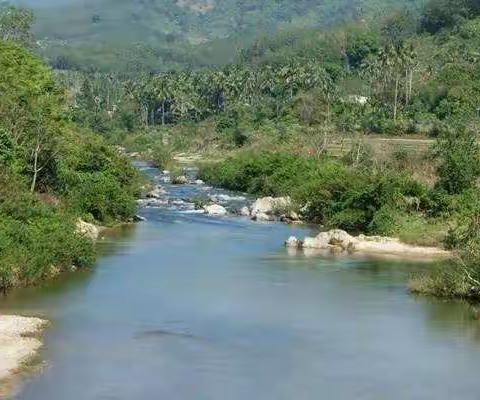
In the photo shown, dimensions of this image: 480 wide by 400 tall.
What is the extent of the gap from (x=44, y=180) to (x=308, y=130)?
41.2 metres

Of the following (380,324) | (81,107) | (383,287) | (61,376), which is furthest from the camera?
(81,107)

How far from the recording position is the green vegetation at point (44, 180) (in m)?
32.7

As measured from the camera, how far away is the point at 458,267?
31531 mm

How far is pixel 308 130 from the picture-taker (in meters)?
84.8

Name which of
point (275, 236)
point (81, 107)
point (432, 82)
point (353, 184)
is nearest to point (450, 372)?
point (275, 236)

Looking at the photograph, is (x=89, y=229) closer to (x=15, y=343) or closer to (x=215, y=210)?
(x=215, y=210)

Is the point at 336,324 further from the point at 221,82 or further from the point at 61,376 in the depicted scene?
the point at 221,82

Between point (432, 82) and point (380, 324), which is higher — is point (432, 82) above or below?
above

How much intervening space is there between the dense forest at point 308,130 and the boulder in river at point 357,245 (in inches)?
34.1

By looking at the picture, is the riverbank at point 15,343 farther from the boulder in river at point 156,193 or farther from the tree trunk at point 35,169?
the boulder in river at point 156,193

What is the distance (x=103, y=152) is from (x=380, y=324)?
29.1 metres

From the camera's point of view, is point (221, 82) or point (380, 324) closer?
point (380, 324)

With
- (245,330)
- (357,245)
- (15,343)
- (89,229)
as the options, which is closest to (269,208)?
(357,245)

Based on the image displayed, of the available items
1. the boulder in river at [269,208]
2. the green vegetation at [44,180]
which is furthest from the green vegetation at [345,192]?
the green vegetation at [44,180]
